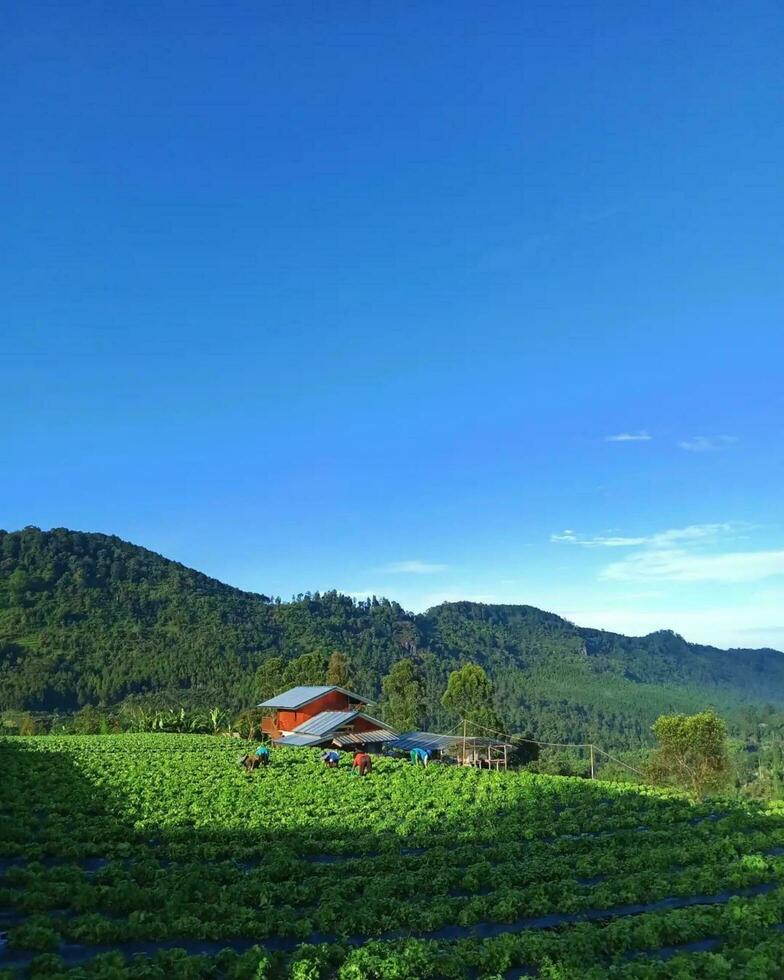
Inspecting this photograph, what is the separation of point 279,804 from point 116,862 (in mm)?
8964

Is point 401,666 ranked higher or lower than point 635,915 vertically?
higher

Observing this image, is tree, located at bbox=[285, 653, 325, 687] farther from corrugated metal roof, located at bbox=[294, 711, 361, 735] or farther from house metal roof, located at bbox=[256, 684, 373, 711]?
corrugated metal roof, located at bbox=[294, 711, 361, 735]

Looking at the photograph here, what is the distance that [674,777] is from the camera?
3975 cm

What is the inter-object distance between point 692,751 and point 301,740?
84.9ft

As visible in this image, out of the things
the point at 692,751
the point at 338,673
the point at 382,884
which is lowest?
the point at 382,884

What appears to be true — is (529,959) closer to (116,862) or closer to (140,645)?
(116,862)

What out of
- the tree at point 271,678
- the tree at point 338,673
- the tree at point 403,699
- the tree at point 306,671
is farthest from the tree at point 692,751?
the tree at point 271,678

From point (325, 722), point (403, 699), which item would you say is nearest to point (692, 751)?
point (325, 722)

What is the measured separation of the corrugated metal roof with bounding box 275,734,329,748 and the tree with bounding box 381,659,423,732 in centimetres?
2016

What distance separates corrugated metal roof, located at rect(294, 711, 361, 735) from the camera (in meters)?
49.2

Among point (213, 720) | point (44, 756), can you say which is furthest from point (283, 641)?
point (44, 756)

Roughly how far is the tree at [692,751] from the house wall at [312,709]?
86.5 feet

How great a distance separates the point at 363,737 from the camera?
157 ft

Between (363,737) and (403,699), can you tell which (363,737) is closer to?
(363,737)
